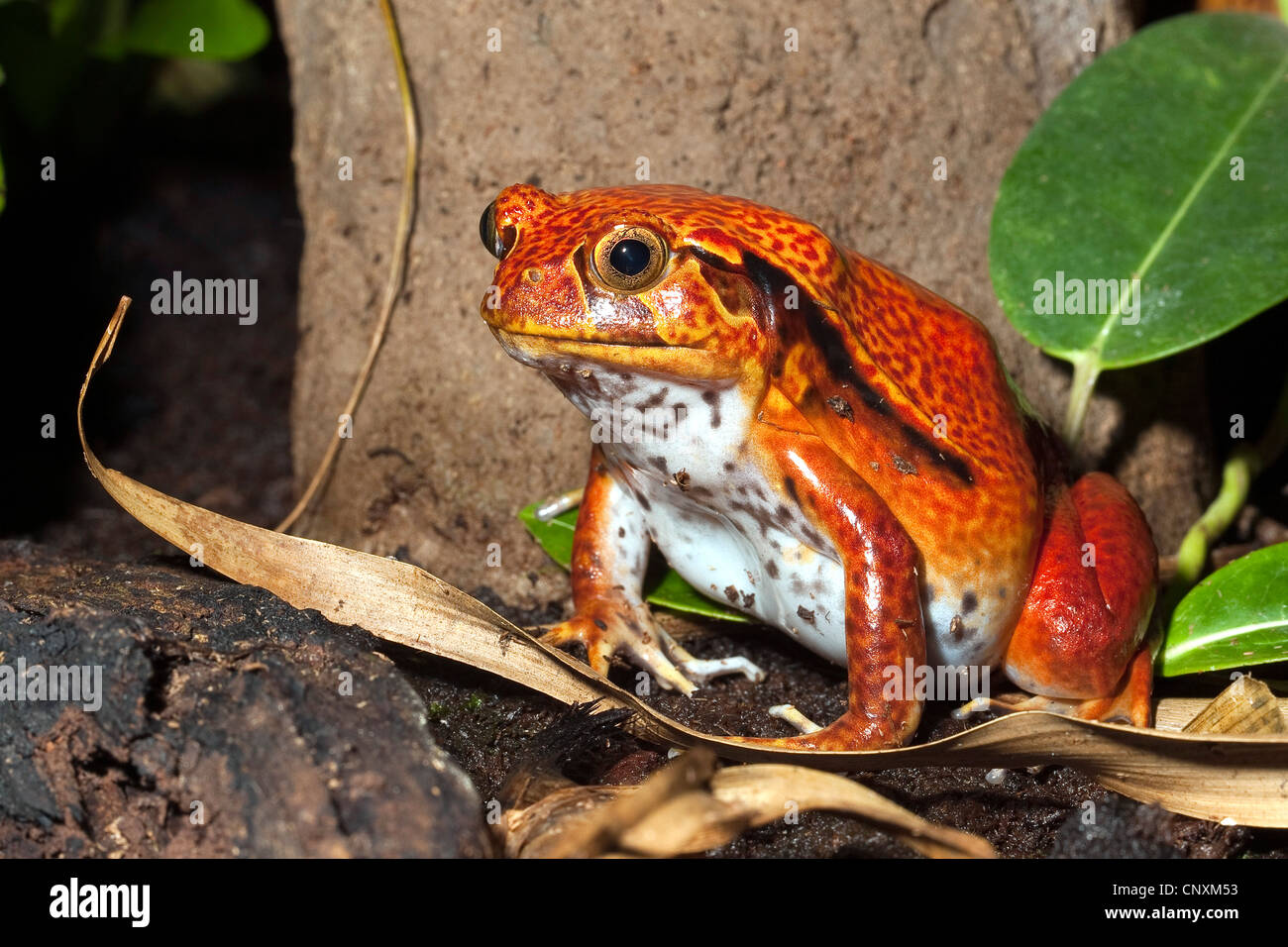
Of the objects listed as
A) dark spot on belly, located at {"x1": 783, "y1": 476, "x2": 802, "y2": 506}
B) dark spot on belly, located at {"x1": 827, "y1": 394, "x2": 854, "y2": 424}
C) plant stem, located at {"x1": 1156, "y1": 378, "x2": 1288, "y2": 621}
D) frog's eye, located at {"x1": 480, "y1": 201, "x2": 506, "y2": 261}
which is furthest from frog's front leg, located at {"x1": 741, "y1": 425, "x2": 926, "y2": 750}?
plant stem, located at {"x1": 1156, "y1": 378, "x2": 1288, "y2": 621}

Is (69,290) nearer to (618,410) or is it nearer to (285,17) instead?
(285,17)

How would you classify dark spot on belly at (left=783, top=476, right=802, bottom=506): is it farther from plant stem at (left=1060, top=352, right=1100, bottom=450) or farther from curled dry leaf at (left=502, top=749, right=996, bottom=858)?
plant stem at (left=1060, top=352, right=1100, bottom=450)

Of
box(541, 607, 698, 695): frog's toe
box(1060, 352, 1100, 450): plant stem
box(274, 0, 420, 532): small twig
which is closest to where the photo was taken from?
box(541, 607, 698, 695): frog's toe

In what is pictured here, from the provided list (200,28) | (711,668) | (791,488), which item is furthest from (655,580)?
(200,28)

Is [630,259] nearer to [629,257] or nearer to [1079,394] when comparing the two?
[629,257]
